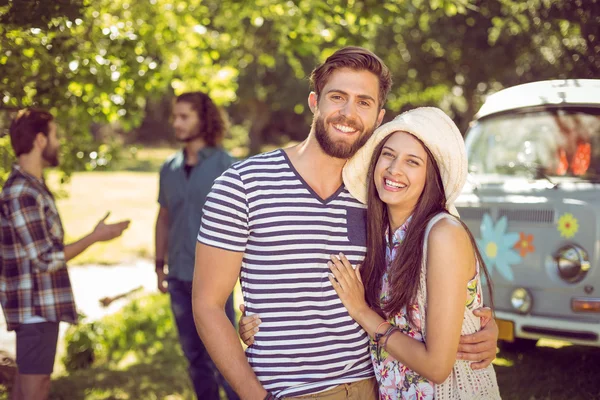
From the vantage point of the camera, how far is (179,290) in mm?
5043

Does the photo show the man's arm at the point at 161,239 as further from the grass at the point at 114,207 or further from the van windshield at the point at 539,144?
the van windshield at the point at 539,144

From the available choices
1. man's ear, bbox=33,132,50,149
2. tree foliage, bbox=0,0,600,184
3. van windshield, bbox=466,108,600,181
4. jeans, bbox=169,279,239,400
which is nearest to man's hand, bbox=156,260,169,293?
jeans, bbox=169,279,239,400

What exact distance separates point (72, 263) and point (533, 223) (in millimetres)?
9337

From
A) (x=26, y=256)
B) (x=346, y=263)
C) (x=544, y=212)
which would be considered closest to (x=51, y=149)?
(x=26, y=256)

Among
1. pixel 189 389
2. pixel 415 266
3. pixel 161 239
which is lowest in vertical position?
pixel 189 389

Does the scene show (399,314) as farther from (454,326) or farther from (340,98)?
(340,98)

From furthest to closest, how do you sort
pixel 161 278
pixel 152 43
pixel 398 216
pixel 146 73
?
pixel 152 43, pixel 146 73, pixel 161 278, pixel 398 216

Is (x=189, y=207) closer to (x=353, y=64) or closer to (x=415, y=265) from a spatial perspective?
(x=353, y=64)

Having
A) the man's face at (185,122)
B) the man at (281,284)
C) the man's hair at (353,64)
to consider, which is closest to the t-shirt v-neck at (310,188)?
the man at (281,284)

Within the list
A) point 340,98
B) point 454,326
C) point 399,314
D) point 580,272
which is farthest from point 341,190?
point 580,272

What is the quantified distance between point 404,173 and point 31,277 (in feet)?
8.01

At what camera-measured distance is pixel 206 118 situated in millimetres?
5379

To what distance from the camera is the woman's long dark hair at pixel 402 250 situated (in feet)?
8.46

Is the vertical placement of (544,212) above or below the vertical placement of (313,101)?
below
